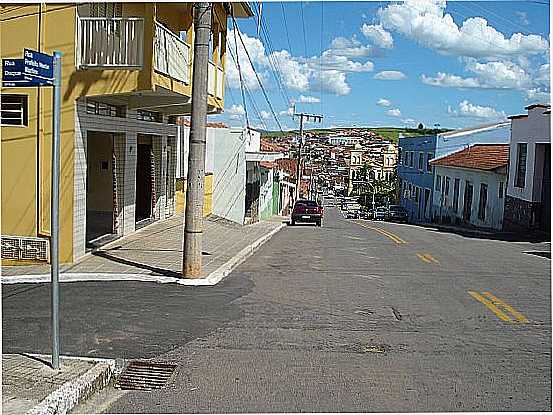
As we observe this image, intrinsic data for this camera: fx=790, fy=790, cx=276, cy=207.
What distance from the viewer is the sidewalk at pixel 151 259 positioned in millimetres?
13370

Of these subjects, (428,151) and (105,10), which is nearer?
(105,10)

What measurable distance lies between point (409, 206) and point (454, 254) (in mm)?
47933

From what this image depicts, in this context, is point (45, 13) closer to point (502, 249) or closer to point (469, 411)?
point (469, 411)

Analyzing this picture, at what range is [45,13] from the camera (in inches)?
568

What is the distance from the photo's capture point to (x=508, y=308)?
457 inches

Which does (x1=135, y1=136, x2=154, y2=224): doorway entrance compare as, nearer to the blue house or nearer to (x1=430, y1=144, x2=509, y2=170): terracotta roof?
(x1=430, y1=144, x2=509, y2=170): terracotta roof

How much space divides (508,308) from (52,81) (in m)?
7.61

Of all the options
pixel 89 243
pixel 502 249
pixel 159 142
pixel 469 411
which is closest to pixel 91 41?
pixel 89 243

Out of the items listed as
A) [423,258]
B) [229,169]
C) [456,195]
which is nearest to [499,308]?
[423,258]

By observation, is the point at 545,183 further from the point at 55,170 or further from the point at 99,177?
the point at 55,170

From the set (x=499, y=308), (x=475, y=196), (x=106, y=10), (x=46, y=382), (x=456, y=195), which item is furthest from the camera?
(x=456, y=195)

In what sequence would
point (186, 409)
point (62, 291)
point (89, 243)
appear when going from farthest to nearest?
point (89, 243) < point (62, 291) < point (186, 409)

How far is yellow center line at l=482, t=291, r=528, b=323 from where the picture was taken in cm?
1084

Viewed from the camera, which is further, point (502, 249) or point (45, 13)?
point (502, 249)
